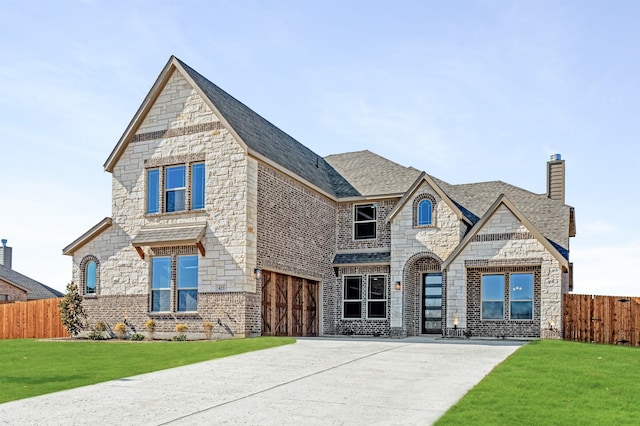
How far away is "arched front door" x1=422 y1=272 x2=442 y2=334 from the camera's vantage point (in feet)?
89.2

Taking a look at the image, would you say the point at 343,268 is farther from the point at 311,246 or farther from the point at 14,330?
the point at 14,330

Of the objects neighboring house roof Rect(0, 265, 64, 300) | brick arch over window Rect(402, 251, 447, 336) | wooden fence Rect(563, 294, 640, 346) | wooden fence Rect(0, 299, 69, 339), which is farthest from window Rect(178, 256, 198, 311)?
neighboring house roof Rect(0, 265, 64, 300)

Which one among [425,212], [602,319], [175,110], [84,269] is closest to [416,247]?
[425,212]

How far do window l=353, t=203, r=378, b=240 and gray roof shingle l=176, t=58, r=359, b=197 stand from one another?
81cm

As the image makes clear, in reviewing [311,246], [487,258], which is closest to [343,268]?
[311,246]

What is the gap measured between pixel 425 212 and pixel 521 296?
16.3ft

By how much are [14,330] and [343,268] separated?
575 inches

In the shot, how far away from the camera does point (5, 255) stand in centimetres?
4772

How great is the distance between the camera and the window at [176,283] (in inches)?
903

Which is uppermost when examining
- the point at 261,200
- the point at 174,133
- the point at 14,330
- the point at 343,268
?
the point at 174,133

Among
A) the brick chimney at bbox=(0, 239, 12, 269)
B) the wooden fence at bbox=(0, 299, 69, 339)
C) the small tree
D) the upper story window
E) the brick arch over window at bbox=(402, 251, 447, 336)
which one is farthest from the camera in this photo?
the brick chimney at bbox=(0, 239, 12, 269)

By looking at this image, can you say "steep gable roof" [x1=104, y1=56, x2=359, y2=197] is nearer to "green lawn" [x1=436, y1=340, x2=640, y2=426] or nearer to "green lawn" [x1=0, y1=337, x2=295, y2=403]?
"green lawn" [x1=0, y1=337, x2=295, y2=403]

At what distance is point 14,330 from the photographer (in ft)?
95.7

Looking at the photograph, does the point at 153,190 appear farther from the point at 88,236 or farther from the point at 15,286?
the point at 15,286
